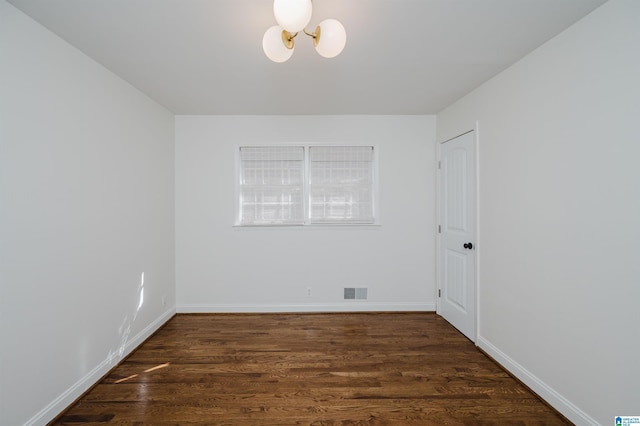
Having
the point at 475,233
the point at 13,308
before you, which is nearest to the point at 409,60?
the point at 475,233

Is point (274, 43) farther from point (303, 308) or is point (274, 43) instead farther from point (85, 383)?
point (303, 308)

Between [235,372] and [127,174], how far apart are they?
2.09 meters

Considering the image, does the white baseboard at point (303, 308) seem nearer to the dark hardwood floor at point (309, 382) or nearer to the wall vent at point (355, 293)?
the wall vent at point (355, 293)

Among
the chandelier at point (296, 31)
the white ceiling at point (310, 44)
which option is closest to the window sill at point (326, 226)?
the white ceiling at point (310, 44)

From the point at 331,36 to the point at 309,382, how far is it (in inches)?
93.4

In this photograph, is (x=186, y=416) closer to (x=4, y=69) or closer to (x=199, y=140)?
(x=4, y=69)

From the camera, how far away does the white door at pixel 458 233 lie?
2.69m

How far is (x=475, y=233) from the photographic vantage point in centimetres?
263

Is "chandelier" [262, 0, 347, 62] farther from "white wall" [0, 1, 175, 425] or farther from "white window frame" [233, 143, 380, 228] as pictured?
"white window frame" [233, 143, 380, 228]

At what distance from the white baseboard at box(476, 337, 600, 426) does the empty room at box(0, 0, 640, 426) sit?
2 cm

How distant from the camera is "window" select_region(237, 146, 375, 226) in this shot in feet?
11.2

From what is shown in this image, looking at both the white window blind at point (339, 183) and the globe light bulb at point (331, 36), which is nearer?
the globe light bulb at point (331, 36)

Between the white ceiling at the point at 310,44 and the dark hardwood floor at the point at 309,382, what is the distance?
8.46 ft

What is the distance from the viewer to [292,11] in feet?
3.65
